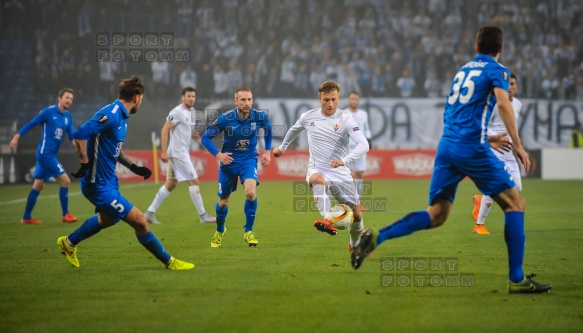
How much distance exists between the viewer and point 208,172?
86.7ft

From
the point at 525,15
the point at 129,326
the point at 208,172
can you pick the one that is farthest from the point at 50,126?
the point at 525,15

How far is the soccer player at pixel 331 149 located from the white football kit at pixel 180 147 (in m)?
4.72

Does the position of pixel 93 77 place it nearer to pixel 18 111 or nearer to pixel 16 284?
pixel 18 111

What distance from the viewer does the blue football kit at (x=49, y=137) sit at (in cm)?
1435

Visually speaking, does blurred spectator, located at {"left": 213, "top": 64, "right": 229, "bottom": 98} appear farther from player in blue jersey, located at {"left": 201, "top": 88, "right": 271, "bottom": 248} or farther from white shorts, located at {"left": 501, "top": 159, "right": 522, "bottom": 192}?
white shorts, located at {"left": 501, "top": 159, "right": 522, "bottom": 192}

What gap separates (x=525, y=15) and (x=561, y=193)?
13.8 m

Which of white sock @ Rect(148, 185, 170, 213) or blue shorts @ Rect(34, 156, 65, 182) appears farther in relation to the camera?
blue shorts @ Rect(34, 156, 65, 182)

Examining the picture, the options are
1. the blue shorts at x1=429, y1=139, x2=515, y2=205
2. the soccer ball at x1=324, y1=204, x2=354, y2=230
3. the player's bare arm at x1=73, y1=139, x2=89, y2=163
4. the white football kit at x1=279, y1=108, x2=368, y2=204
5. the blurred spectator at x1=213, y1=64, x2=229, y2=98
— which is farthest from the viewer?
the blurred spectator at x1=213, y1=64, x2=229, y2=98

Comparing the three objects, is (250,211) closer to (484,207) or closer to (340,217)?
(340,217)

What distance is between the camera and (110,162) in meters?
8.04

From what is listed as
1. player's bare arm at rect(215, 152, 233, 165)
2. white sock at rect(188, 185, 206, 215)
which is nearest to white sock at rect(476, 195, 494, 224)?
player's bare arm at rect(215, 152, 233, 165)

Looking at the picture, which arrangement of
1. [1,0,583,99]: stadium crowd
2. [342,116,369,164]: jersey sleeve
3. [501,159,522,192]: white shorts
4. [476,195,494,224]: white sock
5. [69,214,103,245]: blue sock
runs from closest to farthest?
[69,214,103,245]: blue sock
[342,116,369,164]: jersey sleeve
[501,159,522,192]: white shorts
[476,195,494,224]: white sock
[1,0,583,99]: stadium crowd

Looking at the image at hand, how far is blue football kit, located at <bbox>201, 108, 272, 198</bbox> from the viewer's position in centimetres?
1051

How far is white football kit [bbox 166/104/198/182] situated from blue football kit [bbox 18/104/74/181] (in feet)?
6.49
